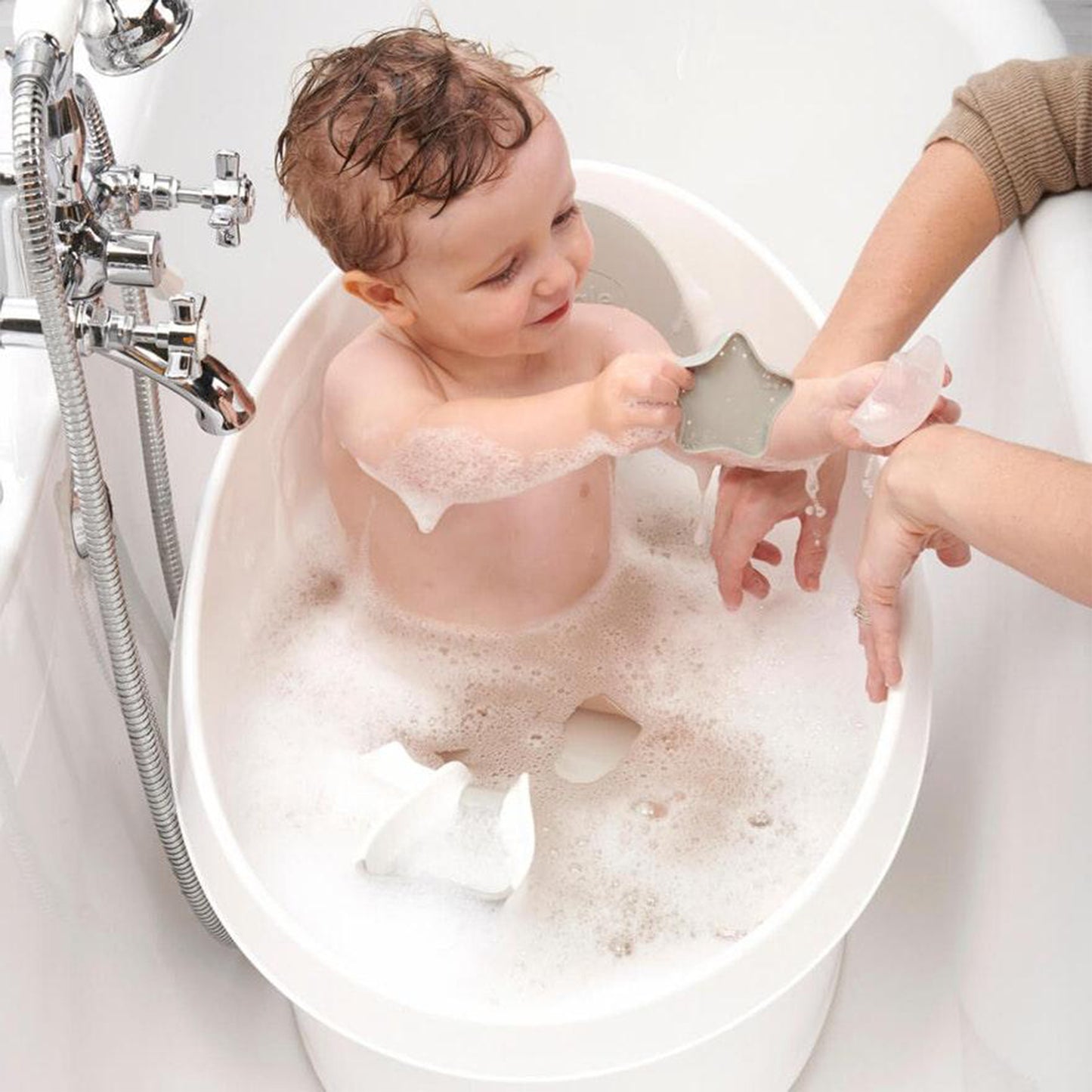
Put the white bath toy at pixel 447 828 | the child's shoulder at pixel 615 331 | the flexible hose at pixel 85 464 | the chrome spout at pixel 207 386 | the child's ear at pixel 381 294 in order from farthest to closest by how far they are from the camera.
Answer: the child's shoulder at pixel 615 331
the child's ear at pixel 381 294
the white bath toy at pixel 447 828
the chrome spout at pixel 207 386
the flexible hose at pixel 85 464

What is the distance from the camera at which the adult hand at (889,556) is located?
39.6 inches

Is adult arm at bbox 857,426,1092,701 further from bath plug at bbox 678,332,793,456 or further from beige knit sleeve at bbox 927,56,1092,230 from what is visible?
beige knit sleeve at bbox 927,56,1092,230

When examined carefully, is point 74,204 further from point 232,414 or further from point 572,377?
point 572,377

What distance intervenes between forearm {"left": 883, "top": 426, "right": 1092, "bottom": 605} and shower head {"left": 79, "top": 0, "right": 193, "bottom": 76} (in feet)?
1.80

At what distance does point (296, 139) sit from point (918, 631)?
1.88ft

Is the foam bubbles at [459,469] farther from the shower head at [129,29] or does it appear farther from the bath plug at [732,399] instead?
the shower head at [129,29]

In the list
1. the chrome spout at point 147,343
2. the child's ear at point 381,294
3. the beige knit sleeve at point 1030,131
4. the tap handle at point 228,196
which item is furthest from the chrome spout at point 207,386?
the beige knit sleeve at point 1030,131

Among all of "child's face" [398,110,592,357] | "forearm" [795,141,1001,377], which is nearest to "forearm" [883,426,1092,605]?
"forearm" [795,141,1001,377]

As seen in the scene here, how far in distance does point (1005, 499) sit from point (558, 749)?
18.0 inches

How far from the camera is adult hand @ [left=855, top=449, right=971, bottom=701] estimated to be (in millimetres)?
1007

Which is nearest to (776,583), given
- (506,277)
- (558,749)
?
(558,749)

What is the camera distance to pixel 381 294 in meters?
1.19

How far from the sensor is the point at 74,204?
36.9 inches

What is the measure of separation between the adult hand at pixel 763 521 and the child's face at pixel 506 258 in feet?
0.64
